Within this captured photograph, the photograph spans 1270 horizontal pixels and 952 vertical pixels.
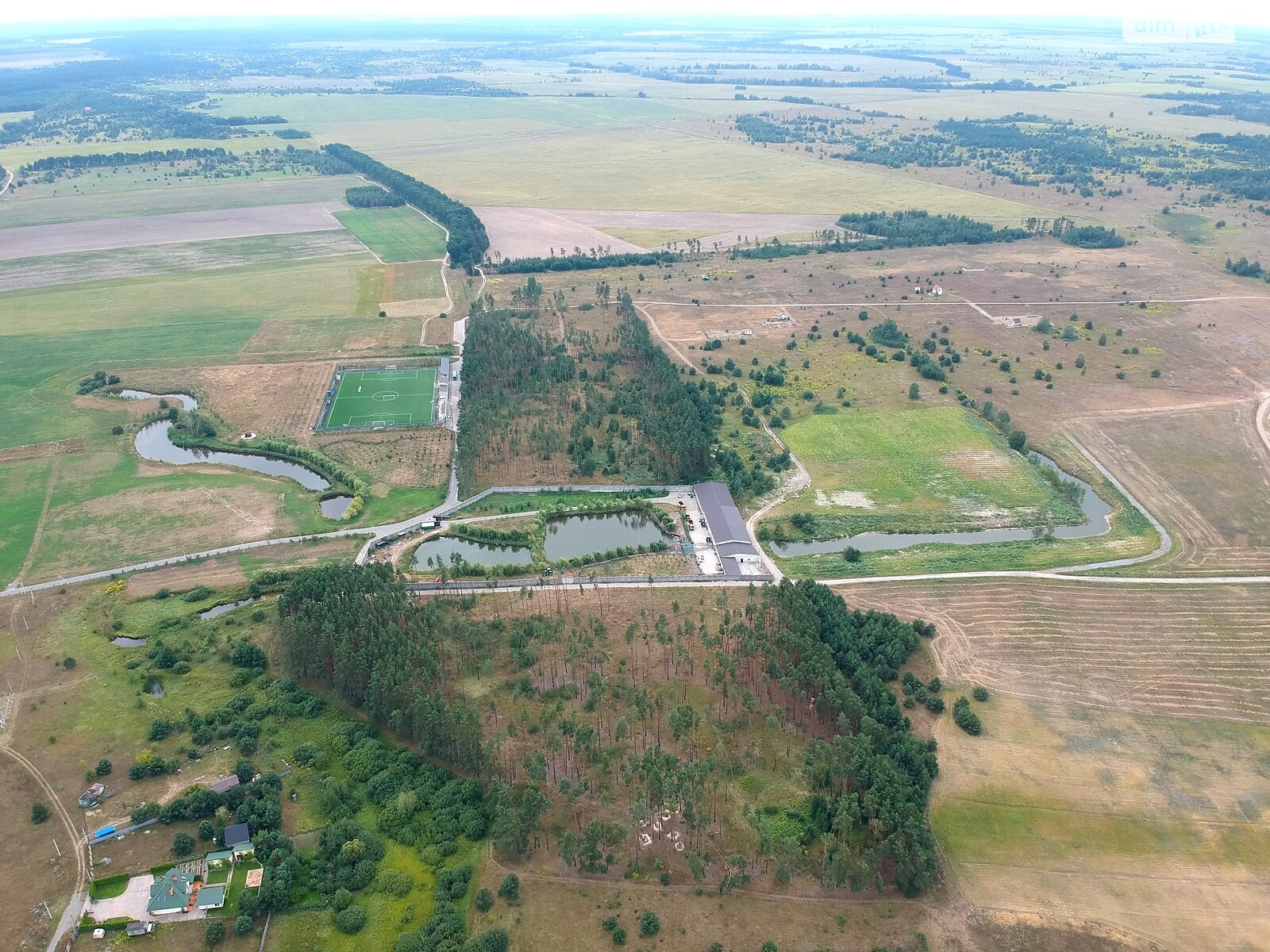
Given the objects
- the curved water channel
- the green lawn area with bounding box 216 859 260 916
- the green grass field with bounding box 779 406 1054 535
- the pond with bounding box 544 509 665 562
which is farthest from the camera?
the curved water channel

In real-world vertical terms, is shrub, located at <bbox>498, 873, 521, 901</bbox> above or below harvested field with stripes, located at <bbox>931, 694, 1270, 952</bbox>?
below

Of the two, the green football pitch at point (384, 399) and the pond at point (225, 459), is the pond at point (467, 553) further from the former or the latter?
the green football pitch at point (384, 399)

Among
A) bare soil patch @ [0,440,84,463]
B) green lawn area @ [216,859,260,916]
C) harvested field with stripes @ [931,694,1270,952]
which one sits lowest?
bare soil patch @ [0,440,84,463]

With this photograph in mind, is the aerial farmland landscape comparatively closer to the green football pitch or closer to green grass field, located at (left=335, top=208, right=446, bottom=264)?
the green football pitch

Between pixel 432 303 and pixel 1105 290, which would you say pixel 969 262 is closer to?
pixel 1105 290

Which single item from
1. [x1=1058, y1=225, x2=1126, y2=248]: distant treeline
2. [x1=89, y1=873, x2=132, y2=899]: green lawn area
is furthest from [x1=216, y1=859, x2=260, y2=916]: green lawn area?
[x1=1058, y1=225, x2=1126, y2=248]: distant treeline

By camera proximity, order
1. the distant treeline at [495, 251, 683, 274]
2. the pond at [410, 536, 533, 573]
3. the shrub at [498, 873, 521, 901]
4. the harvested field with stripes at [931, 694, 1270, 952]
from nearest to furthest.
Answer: the harvested field with stripes at [931, 694, 1270, 952] → the shrub at [498, 873, 521, 901] → the pond at [410, 536, 533, 573] → the distant treeline at [495, 251, 683, 274]

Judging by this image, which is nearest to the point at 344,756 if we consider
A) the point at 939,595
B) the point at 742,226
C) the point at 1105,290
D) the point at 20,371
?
the point at 939,595
